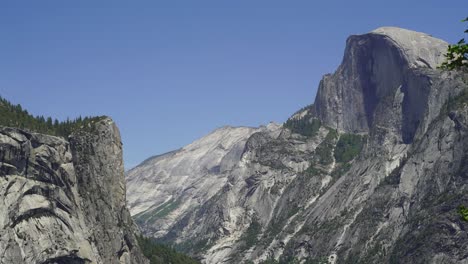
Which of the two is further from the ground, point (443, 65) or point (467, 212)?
point (443, 65)

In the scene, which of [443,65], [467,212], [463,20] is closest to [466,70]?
[443,65]

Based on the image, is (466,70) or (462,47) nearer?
(462,47)

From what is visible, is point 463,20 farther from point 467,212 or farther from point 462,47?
point 467,212

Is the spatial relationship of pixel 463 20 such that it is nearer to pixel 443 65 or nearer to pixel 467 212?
pixel 443 65

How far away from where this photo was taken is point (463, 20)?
134 feet

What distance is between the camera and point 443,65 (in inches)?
1748

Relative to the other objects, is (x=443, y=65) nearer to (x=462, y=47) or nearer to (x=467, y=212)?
(x=462, y=47)

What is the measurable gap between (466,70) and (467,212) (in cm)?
844

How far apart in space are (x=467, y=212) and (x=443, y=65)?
8.67 meters

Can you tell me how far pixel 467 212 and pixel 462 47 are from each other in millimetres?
9196

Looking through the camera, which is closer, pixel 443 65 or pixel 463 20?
pixel 463 20

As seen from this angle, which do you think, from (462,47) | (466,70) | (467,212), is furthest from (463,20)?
(467,212)

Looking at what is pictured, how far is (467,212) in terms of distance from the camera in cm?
4241

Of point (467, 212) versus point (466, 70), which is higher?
point (466, 70)
